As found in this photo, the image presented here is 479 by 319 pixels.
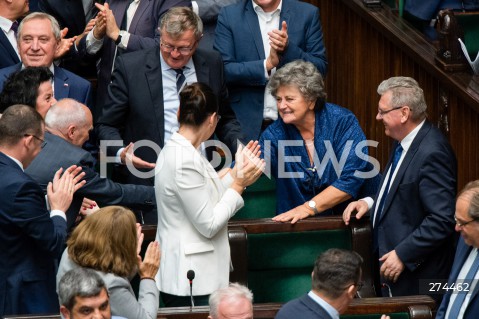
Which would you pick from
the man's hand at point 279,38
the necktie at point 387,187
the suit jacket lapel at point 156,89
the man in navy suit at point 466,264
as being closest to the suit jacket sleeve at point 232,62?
the man's hand at point 279,38

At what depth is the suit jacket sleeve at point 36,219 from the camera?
4.45 m

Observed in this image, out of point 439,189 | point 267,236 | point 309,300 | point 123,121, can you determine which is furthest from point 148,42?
point 309,300

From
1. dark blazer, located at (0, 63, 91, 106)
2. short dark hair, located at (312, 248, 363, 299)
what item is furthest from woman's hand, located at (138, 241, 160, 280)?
dark blazer, located at (0, 63, 91, 106)

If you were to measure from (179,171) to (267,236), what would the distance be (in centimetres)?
79

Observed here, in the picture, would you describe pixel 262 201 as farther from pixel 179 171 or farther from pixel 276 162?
pixel 179 171

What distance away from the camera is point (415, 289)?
500 centimetres

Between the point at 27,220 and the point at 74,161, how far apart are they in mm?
482

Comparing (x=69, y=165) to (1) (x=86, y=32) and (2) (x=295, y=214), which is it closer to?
(2) (x=295, y=214)

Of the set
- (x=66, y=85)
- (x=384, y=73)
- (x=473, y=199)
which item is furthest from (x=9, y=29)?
(x=473, y=199)

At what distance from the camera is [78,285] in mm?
3691

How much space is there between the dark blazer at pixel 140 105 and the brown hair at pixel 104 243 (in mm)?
1634

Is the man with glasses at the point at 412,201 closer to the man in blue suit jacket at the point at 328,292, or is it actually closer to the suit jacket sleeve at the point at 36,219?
the man in blue suit jacket at the point at 328,292

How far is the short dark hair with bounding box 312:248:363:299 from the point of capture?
3855 millimetres

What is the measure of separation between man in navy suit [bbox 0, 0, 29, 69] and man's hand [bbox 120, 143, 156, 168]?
41.9 inches
